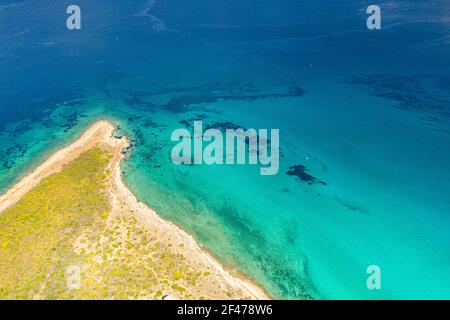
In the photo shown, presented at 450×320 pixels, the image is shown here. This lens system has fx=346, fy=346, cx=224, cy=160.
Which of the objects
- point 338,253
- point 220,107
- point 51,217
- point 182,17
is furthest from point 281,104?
point 182,17

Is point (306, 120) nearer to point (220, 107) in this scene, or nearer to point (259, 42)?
point (220, 107)

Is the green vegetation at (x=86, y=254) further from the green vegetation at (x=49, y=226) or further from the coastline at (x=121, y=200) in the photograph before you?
the coastline at (x=121, y=200)

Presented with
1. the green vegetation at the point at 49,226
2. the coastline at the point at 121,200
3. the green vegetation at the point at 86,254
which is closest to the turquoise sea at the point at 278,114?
the coastline at the point at 121,200

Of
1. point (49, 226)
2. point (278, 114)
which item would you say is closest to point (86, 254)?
point (49, 226)

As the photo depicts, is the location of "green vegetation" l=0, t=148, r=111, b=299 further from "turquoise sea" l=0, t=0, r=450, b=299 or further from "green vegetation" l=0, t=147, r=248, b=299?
"turquoise sea" l=0, t=0, r=450, b=299

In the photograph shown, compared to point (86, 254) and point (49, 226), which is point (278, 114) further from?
point (49, 226)
